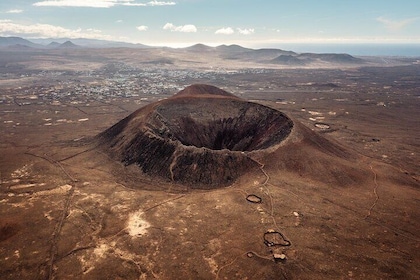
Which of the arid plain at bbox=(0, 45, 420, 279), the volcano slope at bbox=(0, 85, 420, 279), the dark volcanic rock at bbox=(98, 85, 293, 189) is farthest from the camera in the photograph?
the dark volcanic rock at bbox=(98, 85, 293, 189)

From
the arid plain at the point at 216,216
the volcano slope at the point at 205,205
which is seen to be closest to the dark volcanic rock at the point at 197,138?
the volcano slope at the point at 205,205

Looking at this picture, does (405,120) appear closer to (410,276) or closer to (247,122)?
(247,122)

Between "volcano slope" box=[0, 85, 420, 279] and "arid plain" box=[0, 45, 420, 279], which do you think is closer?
"arid plain" box=[0, 45, 420, 279]

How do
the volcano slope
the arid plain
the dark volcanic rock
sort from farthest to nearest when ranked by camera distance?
the dark volcanic rock, the volcano slope, the arid plain

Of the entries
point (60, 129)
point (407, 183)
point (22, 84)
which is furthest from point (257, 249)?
point (22, 84)

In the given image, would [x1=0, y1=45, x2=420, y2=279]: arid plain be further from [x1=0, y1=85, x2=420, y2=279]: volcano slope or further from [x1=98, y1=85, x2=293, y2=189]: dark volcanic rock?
[x1=98, y1=85, x2=293, y2=189]: dark volcanic rock

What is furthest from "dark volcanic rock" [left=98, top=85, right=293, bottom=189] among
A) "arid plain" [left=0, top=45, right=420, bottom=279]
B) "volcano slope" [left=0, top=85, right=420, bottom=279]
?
"arid plain" [left=0, top=45, right=420, bottom=279]

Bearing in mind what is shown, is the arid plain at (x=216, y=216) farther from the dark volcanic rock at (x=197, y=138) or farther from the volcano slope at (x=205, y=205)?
the dark volcanic rock at (x=197, y=138)

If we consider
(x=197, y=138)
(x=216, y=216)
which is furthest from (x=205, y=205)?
(x=197, y=138)

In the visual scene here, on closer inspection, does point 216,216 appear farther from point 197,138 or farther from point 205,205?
point 197,138
